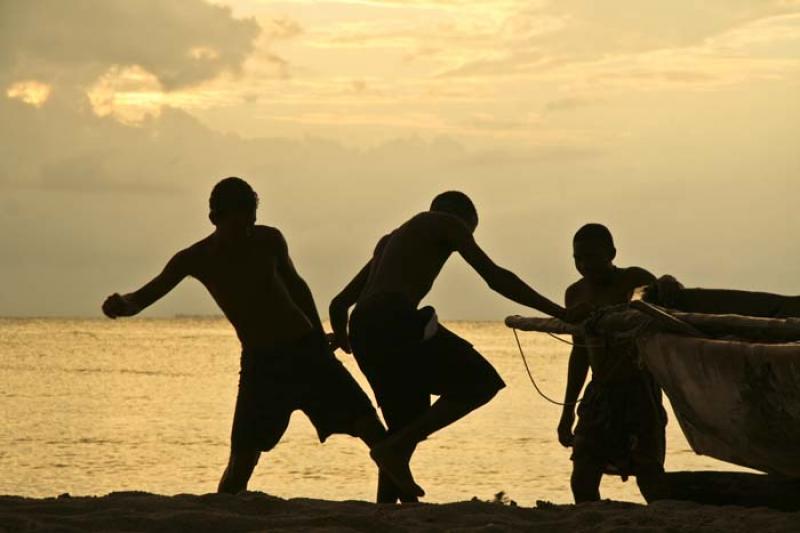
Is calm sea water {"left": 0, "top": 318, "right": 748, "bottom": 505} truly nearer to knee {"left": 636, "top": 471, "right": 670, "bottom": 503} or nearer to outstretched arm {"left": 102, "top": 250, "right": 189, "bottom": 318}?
knee {"left": 636, "top": 471, "right": 670, "bottom": 503}

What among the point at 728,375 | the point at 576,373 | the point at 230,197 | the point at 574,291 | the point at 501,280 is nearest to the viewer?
the point at 728,375

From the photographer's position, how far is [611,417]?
23.0 ft

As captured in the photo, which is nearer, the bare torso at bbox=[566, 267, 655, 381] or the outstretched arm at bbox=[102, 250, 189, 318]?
the outstretched arm at bbox=[102, 250, 189, 318]

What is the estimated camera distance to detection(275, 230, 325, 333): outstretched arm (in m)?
6.94

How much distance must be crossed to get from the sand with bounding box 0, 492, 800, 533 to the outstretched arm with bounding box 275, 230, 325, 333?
996 mm

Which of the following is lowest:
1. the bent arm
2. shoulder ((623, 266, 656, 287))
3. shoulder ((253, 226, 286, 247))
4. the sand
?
the sand

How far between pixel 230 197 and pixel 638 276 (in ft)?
7.30

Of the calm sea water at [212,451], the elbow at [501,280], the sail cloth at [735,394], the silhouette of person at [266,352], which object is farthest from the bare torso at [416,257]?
the calm sea water at [212,451]

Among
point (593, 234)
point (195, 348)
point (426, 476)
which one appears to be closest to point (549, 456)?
point (426, 476)

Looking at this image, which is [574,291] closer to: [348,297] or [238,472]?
[348,297]

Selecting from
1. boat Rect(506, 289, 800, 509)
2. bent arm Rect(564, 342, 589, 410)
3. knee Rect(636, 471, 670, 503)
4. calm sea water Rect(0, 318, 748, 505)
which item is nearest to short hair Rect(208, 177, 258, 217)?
boat Rect(506, 289, 800, 509)

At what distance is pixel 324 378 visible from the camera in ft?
22.6

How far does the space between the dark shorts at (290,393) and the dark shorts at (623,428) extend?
1.15m

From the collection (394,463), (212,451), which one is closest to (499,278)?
(394,463)
